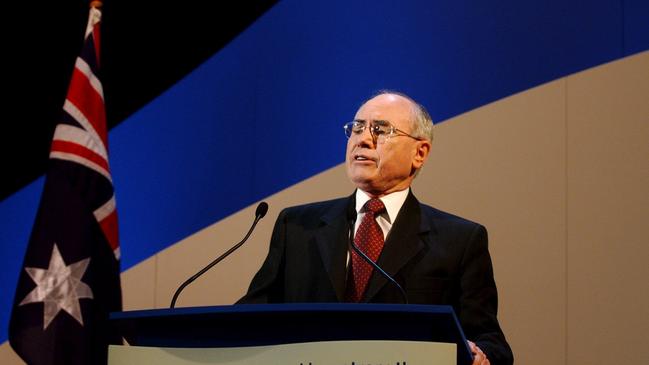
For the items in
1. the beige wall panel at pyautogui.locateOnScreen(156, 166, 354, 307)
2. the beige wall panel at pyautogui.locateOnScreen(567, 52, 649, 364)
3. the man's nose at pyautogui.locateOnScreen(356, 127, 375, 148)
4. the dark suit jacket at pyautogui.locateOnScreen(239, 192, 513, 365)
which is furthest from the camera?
the beige wall panel at pyautogui.locateOnScreen(156, 166, 354, 307)

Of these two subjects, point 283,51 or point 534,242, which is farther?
point 283,51

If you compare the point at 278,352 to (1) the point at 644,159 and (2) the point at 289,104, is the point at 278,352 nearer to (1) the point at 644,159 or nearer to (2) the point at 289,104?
(1) the point at 644,159

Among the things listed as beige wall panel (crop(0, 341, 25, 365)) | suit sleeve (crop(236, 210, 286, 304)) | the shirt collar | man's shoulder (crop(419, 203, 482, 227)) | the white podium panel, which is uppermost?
the shirt collar

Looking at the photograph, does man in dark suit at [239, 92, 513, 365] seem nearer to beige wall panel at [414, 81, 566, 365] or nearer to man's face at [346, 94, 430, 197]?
man's face at [346, 94, 430, 197]

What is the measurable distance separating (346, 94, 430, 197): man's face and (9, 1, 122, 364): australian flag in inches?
54.8

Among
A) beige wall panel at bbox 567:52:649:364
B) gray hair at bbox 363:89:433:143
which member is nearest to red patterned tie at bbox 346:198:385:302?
gray hair at bbox 363:89:433:143

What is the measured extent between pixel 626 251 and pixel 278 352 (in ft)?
6.36

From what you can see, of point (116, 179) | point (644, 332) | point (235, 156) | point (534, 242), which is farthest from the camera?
point (116, 179)

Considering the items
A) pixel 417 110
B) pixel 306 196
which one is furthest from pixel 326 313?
pixel 306 196

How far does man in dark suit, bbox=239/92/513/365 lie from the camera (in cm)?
267

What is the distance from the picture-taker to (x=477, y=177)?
143 inches

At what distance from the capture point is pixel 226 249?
13.6 feet

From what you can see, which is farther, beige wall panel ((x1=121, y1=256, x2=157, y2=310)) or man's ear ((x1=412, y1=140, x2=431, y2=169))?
beige wall panel ((x1=121, y1=256, x2=157, y2=310))

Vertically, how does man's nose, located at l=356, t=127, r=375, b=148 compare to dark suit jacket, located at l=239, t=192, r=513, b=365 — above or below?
above
